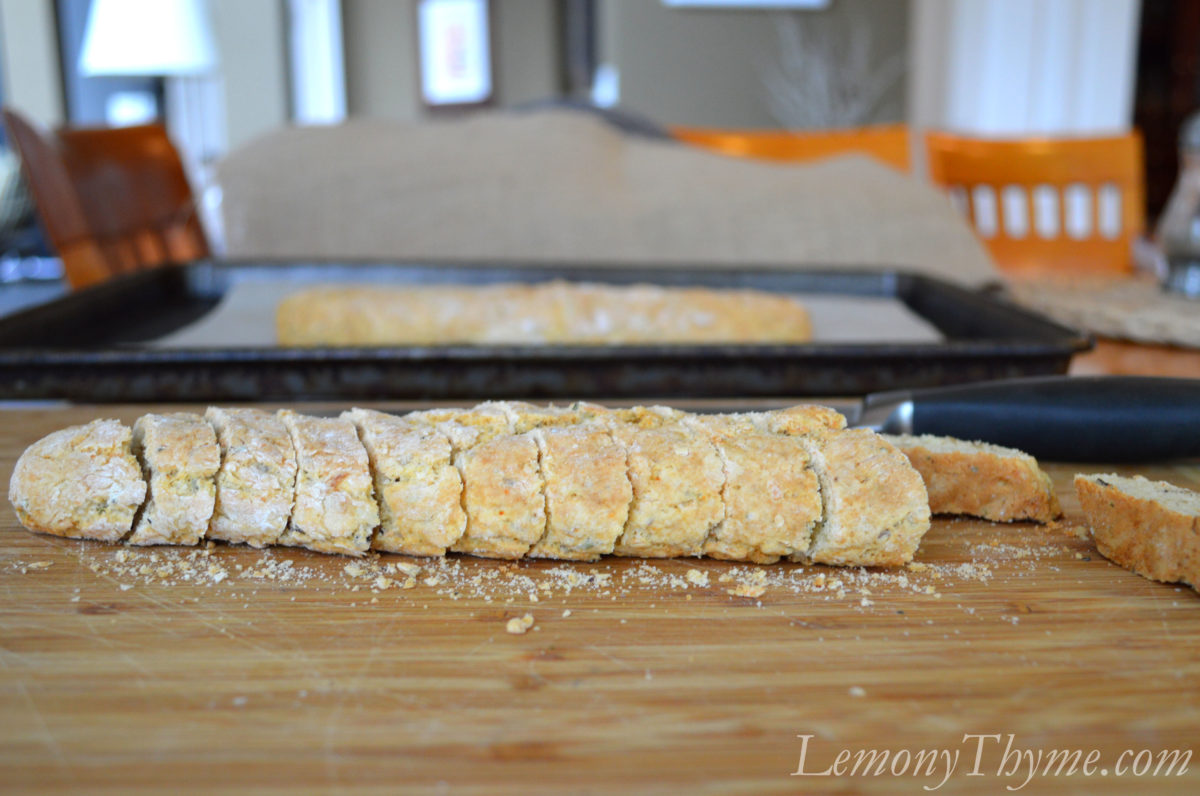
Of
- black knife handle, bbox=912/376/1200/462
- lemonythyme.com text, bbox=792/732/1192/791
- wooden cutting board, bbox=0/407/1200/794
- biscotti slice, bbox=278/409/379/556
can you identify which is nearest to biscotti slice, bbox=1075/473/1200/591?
wooden cutting board, bbox=0/407/1200/794

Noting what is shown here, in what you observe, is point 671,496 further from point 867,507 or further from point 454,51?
point 454,51

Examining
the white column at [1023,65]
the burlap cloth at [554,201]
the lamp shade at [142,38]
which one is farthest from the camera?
the white column at [1023,65]

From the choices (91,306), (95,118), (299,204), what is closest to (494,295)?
(91,306)

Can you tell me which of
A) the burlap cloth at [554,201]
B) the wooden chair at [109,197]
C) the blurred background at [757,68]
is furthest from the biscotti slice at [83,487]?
the blurred background at [757,68]

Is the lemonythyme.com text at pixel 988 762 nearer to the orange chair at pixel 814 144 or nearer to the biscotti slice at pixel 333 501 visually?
the biscotti slice at pixel 333 501

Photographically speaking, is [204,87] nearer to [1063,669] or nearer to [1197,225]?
[1197,225]

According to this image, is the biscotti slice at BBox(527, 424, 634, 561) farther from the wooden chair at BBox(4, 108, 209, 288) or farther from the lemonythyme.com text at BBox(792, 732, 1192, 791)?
the wooden chair at BBox(4, 108, 209, 288)
